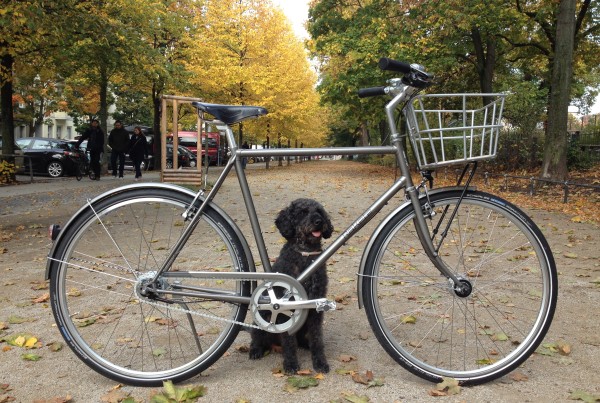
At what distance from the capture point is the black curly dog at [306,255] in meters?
A: 2.86

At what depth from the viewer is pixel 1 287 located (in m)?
4.95

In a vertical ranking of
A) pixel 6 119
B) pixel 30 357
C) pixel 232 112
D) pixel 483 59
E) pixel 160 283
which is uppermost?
pixel 483 59

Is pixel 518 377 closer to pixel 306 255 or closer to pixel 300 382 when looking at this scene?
pixel 300 382

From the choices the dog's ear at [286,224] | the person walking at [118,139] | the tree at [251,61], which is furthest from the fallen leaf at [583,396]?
the tree at [251,61]

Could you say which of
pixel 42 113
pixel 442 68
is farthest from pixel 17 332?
pixel 42 113

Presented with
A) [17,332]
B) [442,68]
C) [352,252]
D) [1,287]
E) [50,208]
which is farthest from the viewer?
[442,68]

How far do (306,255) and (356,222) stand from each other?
33 cm

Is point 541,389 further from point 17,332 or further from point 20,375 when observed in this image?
point 17,332

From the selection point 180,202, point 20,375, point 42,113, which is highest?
point 42,113

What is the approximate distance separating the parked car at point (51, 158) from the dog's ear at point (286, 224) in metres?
18.2

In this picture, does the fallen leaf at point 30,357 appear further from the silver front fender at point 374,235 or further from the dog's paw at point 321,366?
the silver front fender at point 374,235

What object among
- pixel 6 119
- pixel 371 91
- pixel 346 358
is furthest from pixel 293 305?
pixel 6 119

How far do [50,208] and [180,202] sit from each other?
8.82 m

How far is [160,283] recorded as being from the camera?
9.60ft
